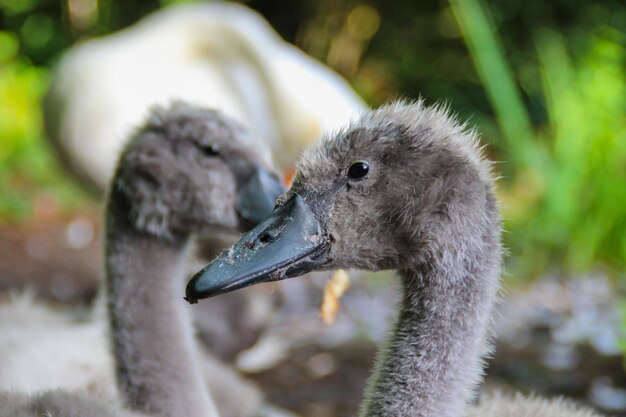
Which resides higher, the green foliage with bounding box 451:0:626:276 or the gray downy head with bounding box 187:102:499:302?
the green foliage with bounding box 451:0:626:276

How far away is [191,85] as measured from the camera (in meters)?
5.00

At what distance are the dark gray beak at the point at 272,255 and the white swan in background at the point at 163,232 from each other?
0.59 metres

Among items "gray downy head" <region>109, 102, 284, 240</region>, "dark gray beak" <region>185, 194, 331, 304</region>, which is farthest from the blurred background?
"gray downy head" <region>109, 102, 284, 240</region>

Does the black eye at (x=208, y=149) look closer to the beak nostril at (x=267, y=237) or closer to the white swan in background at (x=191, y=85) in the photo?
the beak nostril at (x=267, y=237)

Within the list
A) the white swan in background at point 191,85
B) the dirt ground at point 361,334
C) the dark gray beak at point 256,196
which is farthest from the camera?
the white swan in background at point 191,85

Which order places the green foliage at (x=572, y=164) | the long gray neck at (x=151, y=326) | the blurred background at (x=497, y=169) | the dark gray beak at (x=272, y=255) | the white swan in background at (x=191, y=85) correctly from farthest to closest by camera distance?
the green foliage at (x=572, y=164), the white swan in background at (x=191, y=85), the blurred background at (x=497, y=169), the long gray neck at (x=151, y=326), the dark gray beak at (x=272, y=255)

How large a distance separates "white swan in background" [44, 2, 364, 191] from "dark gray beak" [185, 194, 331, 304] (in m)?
2.78

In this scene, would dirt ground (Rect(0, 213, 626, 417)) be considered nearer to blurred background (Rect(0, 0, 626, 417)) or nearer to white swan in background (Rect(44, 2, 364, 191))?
blurred background (Rect(0, 0, 626, 417))

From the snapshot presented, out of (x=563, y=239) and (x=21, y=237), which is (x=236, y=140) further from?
(x=21, y=237)

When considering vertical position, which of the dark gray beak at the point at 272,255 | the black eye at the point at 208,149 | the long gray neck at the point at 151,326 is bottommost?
the long gray neck at the point at 151,326

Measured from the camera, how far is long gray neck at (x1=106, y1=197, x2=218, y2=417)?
2488mm

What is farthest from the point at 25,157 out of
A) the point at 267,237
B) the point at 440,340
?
the point at 440,340

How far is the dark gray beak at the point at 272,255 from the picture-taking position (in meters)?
1.87

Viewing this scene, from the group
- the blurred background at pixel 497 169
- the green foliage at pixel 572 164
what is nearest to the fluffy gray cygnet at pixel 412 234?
the blurred background at pixel 497 169
